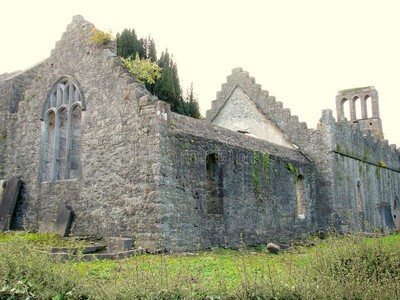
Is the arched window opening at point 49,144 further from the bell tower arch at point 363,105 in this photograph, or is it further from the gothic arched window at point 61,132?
the bell tower arch at point 363,105

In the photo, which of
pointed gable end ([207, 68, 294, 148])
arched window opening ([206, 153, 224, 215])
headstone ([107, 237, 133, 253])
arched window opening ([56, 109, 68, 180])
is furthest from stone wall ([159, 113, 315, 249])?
arched window opening ([56, 109, 68, 180])

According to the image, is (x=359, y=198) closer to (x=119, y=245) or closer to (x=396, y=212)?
(x=396, y=212)

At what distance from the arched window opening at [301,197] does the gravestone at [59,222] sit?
9.28m

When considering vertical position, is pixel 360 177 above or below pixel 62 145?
below

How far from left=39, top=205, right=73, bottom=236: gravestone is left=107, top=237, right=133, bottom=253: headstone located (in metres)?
2.56

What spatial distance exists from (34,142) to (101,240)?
17.1ft

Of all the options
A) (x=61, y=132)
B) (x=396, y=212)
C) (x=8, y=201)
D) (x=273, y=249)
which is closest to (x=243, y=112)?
(x=61, y=132)

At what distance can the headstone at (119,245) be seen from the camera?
9.60 meters

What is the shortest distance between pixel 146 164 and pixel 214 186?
2725mm

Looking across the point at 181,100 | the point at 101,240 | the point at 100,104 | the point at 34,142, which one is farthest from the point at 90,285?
the point at 181,100

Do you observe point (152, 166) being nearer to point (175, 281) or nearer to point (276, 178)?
point (175, 281)

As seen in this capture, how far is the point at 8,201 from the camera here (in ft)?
45.5

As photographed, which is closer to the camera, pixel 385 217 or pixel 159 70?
pixel 385 217

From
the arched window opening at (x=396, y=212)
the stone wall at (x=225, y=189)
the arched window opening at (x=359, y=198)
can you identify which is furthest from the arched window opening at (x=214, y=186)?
the arched window opening at (x=396, y=212)
